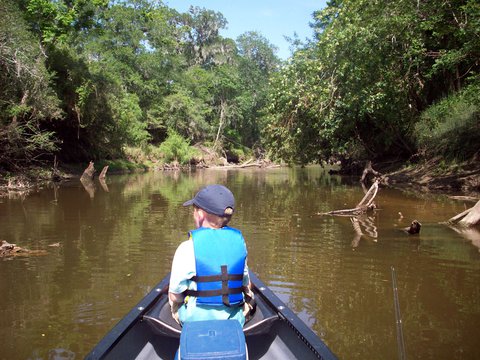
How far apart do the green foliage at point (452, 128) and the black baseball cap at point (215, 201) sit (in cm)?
1347

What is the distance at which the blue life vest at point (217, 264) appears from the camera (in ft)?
9.40

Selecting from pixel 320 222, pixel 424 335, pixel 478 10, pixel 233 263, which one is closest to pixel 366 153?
pixel 478 10

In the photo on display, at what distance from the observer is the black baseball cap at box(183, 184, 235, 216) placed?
2965 millimetres

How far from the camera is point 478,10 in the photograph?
12523mm

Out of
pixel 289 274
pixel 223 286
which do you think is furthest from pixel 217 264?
pixel 289 274

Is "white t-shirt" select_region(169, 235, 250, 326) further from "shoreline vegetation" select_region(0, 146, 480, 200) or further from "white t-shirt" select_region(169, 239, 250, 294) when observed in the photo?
"shoreline vegetation" select_region(0, 146, 480, 200)

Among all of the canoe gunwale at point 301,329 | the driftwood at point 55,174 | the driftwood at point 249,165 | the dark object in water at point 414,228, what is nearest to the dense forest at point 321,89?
the driftwood at point 55,174

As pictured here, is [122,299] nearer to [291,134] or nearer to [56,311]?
[56,311]

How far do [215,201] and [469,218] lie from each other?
29.4 feet

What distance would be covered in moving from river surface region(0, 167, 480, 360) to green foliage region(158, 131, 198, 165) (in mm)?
26818

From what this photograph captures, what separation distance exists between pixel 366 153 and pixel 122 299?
23160 millimetres

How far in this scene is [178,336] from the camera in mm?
3234

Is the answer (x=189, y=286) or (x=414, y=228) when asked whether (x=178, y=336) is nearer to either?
(x=189, y=286)

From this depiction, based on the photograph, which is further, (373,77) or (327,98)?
(327,98)
